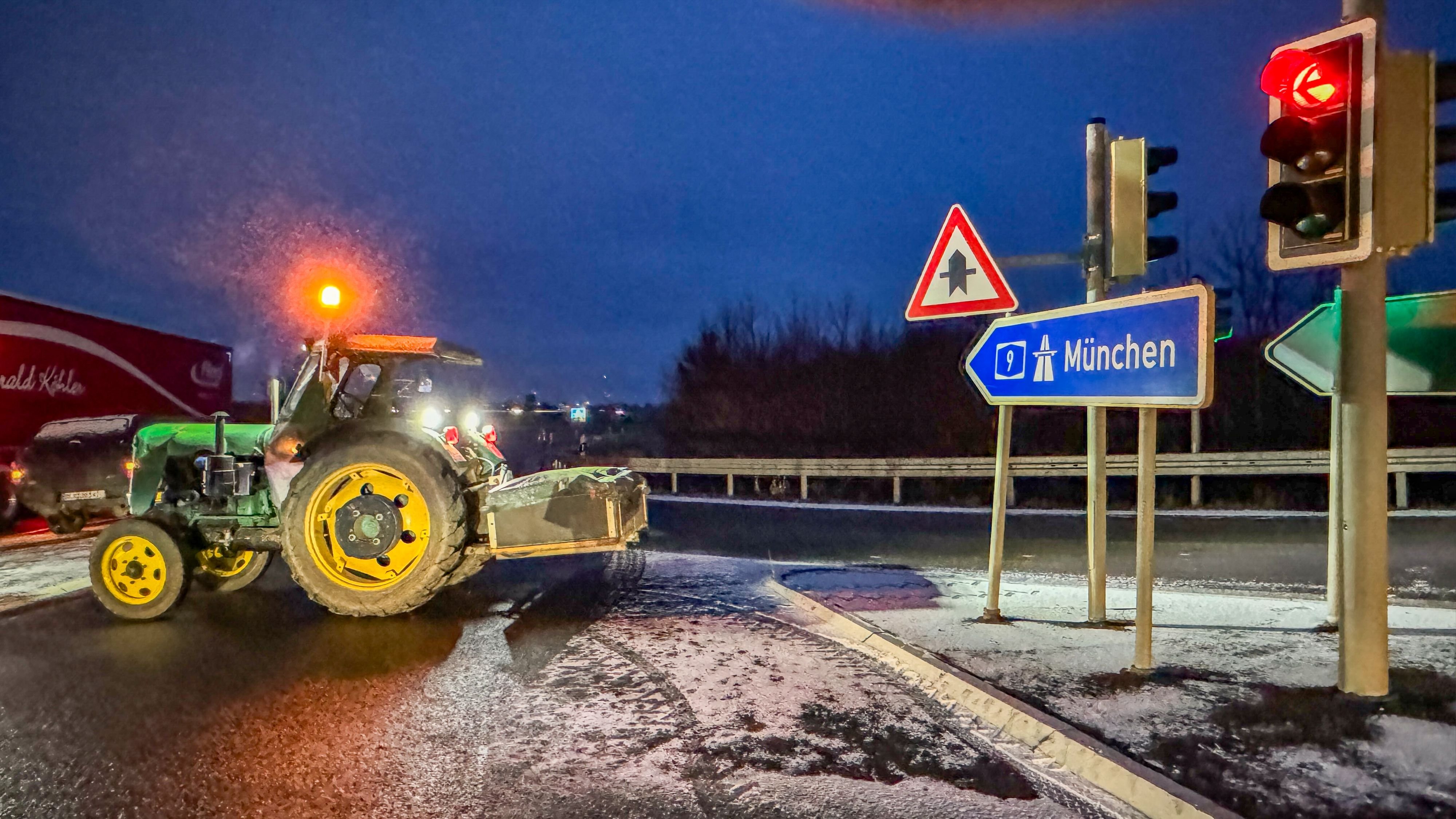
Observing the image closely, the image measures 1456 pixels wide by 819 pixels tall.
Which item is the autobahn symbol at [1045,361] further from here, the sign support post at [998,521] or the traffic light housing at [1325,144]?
the traffic light housing at [1325,144]

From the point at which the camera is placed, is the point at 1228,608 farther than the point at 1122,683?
Yes

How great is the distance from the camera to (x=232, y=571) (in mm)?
9383

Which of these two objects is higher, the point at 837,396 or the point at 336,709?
the point at 837,396

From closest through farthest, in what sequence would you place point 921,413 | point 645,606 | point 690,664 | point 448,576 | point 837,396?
point 690,664, point 448,576, point 645,606, point 921,413, point 837,396

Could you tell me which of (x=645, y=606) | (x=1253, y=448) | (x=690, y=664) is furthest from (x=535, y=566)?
(x=1253, y=448)

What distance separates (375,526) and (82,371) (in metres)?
12.0

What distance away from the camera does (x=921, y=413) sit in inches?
1098

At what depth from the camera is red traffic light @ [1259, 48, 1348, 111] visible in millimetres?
4926

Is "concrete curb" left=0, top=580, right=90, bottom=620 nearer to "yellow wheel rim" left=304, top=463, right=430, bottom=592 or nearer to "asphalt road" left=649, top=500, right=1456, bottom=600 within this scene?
"yellow wheel rim" left=304, top=463, right=430, bottom=592

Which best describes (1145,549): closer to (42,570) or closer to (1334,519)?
(1334,519)

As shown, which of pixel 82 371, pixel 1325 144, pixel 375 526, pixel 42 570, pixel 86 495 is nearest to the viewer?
pixel 1325 144

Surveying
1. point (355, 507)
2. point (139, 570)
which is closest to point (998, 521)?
point (355, 507)

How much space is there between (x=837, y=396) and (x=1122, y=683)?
2503 centimetres

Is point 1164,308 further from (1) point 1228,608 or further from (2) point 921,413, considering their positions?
(2) point 921,413
